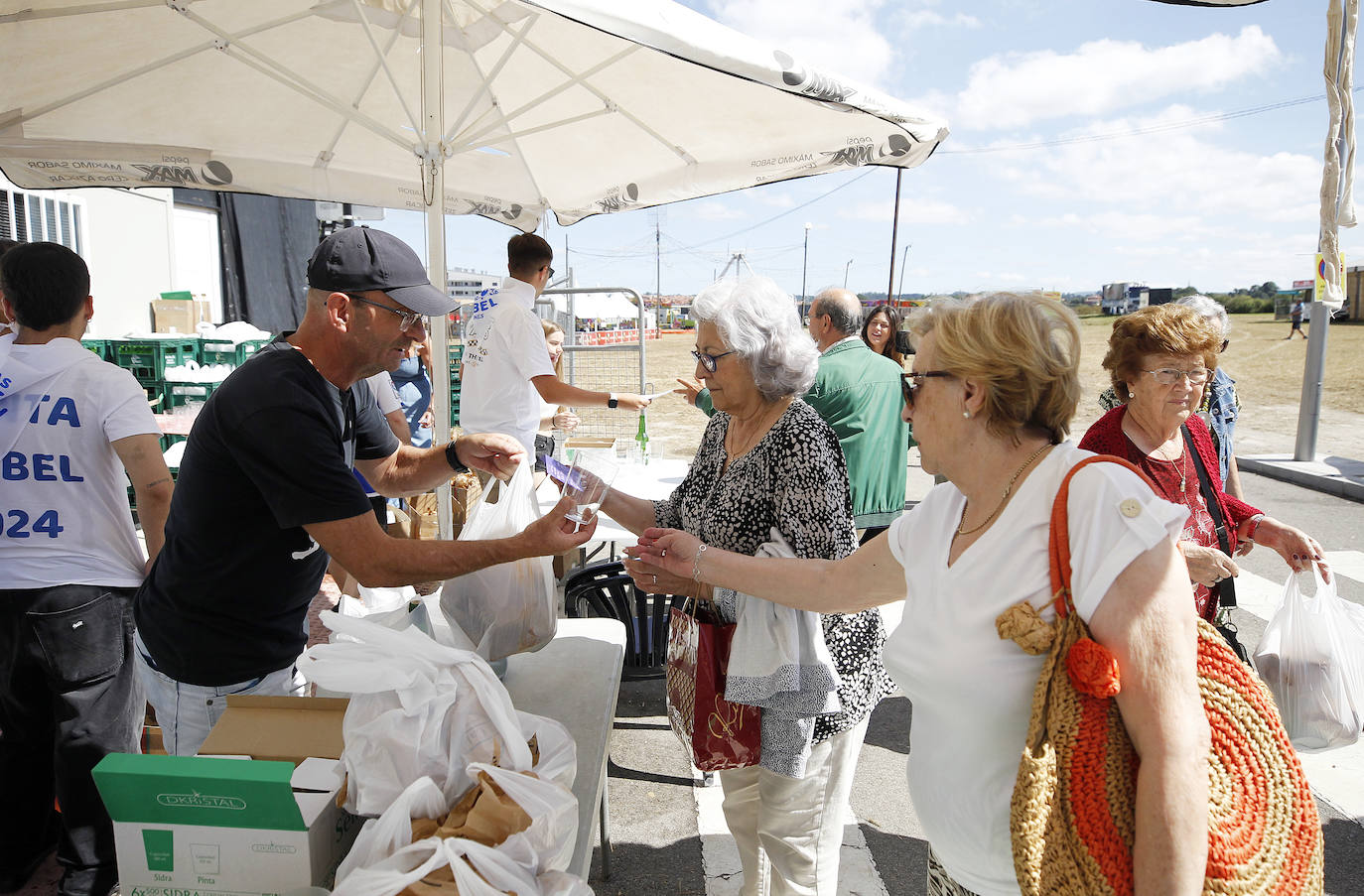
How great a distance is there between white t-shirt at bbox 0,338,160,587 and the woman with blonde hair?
7.56 ft

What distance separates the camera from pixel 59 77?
3.91 m

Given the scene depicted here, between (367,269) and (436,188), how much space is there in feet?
7.70

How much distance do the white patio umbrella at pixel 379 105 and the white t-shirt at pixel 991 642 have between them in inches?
81.5

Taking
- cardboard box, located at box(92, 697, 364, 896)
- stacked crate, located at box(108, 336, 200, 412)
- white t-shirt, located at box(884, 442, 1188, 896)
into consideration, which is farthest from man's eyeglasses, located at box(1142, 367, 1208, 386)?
stacked crate, located at box(108, 336, 200, 412)

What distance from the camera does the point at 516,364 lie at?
4.62 meters

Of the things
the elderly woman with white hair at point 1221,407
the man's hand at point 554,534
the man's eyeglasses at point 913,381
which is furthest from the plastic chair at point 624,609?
the elderly woman with white hair at point 1221,407

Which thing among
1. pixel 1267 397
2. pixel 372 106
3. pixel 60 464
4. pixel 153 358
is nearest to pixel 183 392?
pixel 153 358

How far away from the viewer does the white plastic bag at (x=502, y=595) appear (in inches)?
79.4

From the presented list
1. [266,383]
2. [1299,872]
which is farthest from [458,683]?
[1299,872]

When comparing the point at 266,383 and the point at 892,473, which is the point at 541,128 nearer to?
the point at 892,473

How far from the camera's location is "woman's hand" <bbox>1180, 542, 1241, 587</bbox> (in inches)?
93.0

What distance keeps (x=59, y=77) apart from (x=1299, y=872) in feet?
18.0

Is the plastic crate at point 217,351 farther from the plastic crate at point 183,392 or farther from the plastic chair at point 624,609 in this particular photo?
the plastic chair at point 624,609

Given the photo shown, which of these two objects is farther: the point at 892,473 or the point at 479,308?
the point at 479,308
